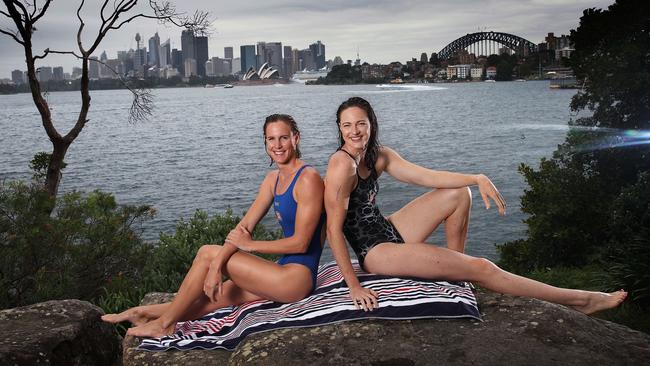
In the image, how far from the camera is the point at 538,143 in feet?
140

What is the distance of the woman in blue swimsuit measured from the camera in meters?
4.24

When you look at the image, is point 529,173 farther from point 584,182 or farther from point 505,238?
point 505,238

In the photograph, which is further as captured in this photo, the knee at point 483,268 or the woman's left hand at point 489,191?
the woman's left hand at point 489,191

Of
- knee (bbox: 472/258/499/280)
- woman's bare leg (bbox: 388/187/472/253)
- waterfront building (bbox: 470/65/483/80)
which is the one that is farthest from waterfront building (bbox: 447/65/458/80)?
knee (bbox: 472/258/499/280)

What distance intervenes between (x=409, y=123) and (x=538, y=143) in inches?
747

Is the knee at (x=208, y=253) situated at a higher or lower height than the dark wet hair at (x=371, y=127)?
lower

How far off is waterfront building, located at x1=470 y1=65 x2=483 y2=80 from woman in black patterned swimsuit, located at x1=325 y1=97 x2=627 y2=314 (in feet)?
548

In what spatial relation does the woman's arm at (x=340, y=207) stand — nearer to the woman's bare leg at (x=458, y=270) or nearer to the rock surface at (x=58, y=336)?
the woman's bare leg at (x=458, y=270)

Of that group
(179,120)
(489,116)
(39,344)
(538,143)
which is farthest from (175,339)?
(179,120)

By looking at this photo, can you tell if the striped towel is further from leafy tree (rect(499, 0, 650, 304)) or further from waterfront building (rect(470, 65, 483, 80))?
waterfront building (rect(470, 65, 483, 80))

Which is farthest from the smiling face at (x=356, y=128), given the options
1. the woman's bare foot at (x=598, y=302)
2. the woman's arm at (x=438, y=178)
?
the woman's bare foot at (x=598, y=302)

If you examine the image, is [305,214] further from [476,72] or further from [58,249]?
[476,72]

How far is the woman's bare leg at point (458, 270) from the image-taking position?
4262mm

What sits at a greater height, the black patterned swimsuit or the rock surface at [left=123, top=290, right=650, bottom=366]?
the black patterned swimsuit
